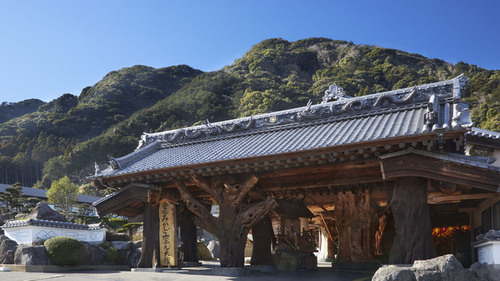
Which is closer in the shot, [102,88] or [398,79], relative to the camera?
[398,79]

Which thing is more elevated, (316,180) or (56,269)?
(316,180)

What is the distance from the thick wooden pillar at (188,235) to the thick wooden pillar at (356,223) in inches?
201

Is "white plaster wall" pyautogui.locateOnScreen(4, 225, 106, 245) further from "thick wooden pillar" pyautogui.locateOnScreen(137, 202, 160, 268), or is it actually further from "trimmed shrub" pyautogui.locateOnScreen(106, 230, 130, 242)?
"thick wooden pillar" pyautogui.locateOnScreen(137, 202, 160, 268)

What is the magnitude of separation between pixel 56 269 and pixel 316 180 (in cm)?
865

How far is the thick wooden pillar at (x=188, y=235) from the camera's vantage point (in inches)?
596

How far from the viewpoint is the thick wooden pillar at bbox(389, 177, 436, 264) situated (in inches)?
360

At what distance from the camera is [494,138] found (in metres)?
19.5

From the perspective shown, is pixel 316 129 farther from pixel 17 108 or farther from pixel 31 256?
pixel 17 108

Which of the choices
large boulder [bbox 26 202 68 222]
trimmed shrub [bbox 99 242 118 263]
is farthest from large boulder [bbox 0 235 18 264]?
trimmed shrub [bbox 99 242 118 263]

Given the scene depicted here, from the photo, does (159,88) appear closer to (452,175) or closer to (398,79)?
(398,79)

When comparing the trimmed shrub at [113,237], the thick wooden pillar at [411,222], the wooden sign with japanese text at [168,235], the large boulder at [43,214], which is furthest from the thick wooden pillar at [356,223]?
the large boulder at [43,214]

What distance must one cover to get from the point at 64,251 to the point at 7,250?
2.02 metres

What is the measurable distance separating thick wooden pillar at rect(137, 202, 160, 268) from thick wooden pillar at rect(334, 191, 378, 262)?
19.7 feet

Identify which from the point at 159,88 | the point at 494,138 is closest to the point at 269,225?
the point at 494,138
